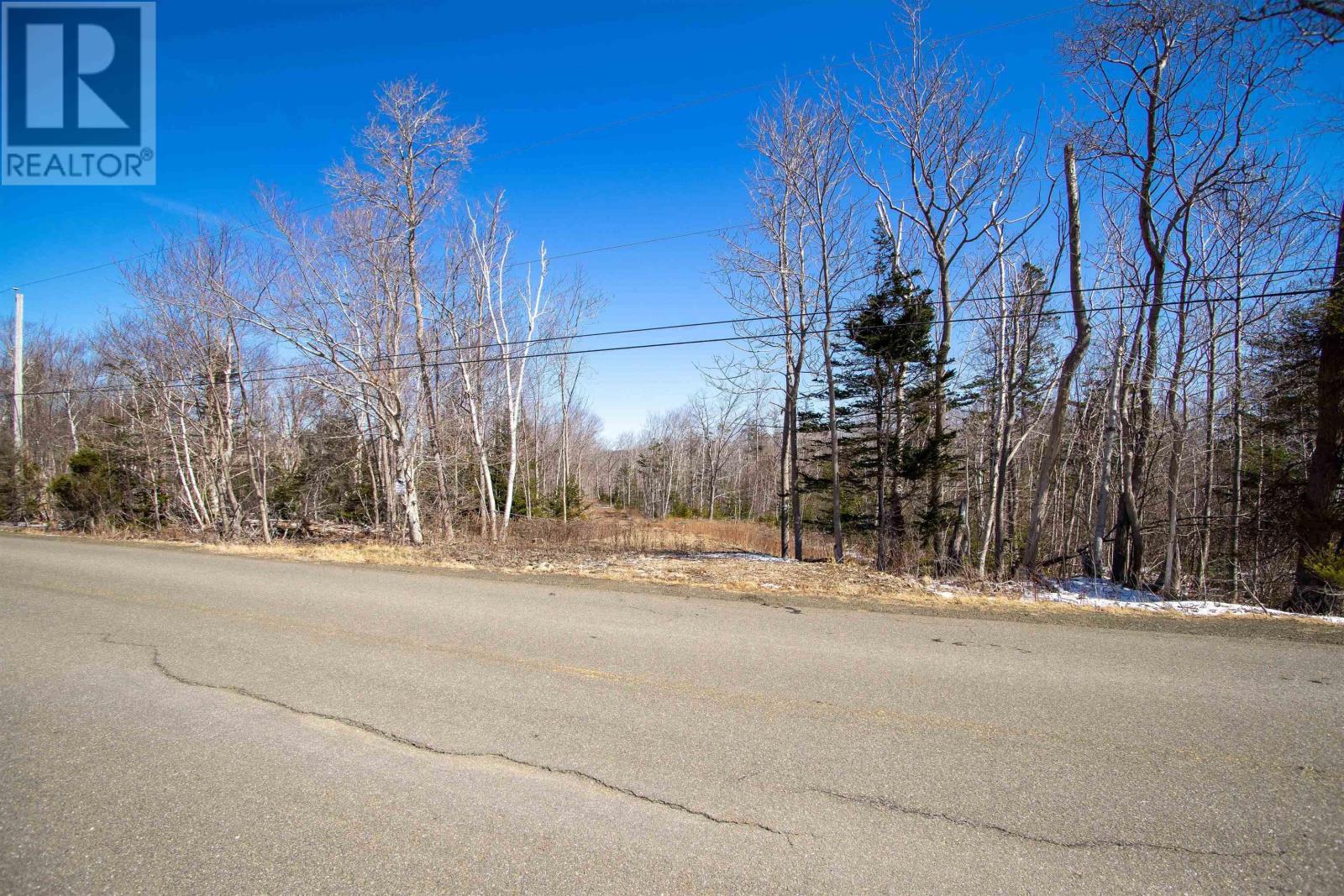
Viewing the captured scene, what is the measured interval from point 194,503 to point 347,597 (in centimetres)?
1942

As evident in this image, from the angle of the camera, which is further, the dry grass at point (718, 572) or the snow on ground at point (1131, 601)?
the dry grass at point (718, 572)

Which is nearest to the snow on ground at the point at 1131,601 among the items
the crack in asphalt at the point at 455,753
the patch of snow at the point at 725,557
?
the patch of snow at the point at 725,557

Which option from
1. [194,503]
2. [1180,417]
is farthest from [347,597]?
[194,503]

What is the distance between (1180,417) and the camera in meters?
14.2

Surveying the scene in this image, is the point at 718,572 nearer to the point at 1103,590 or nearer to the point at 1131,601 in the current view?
the point at 1131,601

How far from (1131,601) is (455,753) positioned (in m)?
9.78

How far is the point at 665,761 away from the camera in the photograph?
132 inches

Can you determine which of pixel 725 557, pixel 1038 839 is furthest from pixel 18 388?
pixel 1038 839

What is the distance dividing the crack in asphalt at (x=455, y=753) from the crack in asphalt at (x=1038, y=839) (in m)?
0.54

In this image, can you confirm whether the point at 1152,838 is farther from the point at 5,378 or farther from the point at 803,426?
the point at 5,378

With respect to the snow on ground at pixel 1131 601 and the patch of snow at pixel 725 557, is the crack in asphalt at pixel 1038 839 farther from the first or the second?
the patch of snow at pixel 725 557

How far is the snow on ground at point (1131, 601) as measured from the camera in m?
7.38

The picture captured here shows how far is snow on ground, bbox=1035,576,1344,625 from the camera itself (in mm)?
7383

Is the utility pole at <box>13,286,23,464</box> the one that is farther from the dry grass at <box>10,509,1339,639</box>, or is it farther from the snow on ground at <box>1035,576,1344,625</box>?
the snow on ground at <box>1035,576,1344,625</box>
